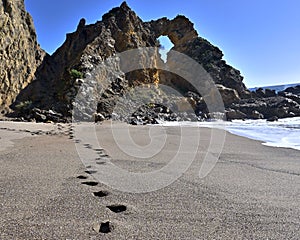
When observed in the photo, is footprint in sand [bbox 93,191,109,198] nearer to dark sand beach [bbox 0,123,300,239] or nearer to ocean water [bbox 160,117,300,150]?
dark sand beach [bbox 0,123,300,239]

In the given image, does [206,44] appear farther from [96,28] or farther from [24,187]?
[24,187]

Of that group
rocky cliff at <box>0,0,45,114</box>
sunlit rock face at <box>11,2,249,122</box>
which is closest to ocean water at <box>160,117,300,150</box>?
sunlit rock face at <box>11,2,249,122</box>

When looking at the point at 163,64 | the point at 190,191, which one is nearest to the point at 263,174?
the point at 190,191

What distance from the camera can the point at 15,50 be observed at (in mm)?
16953

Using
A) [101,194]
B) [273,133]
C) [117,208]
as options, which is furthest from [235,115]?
[117,208]

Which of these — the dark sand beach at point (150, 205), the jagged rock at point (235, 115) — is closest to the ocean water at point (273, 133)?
the dark sand beach at point (150, 205)

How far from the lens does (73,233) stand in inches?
47.6

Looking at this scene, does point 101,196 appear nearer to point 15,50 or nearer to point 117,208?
point 117,208

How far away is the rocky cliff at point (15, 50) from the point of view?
1566 cm

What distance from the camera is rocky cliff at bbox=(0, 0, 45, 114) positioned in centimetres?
1566

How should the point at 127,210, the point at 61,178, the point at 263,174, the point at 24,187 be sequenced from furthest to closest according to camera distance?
1. the point at 263,174
2. the point at 61,178
3. the point at 24,187
4. the point at 127,210

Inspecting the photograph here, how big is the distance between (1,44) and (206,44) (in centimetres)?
2086

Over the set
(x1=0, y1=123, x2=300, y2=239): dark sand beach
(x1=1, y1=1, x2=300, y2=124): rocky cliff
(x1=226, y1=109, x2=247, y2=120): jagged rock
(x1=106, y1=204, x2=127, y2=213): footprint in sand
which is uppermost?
(x1=1, y1=1, x2=300, y2=124): rocky cliff

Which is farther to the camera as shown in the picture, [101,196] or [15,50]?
[15,50]
